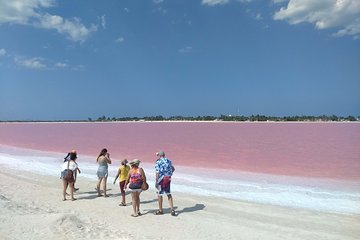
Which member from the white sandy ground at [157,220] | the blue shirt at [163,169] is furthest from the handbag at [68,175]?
the blue shirt at [163,169]

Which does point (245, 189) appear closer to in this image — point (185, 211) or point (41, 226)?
point (185, 211)

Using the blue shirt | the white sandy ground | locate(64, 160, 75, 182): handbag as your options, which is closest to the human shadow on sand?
the white sandy ground

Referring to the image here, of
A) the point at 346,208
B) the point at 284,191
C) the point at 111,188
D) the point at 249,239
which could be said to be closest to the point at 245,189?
the point at 284,191

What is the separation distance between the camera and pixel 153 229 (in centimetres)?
884

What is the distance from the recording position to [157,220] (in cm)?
964

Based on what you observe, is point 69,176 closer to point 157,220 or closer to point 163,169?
point 163,169

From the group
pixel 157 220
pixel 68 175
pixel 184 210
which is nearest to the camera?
pixel 157 220

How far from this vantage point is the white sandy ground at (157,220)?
833cm

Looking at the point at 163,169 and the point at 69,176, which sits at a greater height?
the point at 163,169

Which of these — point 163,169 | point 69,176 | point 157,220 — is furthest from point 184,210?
point 69,176

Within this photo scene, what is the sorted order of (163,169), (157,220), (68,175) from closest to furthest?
(157,220), (163,169), (68,175)

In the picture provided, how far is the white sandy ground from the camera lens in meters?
8.33

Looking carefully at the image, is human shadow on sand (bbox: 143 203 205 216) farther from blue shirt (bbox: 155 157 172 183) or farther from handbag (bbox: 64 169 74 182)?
handbag (bbox: 64 169 74 182)

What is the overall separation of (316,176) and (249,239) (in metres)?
11.1
